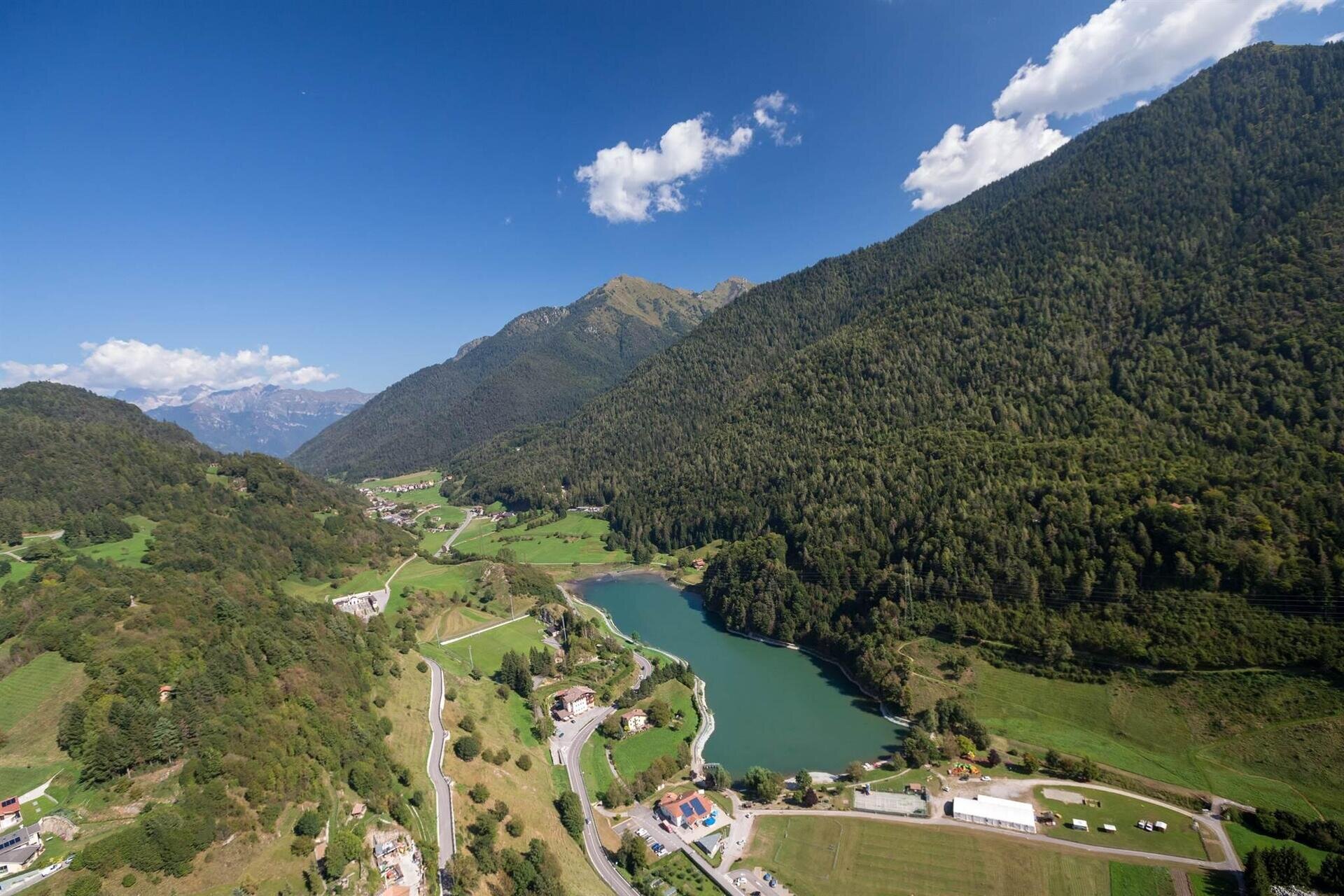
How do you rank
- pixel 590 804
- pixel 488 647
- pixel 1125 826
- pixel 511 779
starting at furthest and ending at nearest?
pixel 488 647 → pixel 511 779 → pixel 590 804 → pixel 1125 826

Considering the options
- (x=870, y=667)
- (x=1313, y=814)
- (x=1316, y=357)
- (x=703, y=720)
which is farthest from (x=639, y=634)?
(x=1316, y=357)

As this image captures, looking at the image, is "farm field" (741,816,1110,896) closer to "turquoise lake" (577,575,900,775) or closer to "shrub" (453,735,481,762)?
"turquoise lake" (577,575,900,775)

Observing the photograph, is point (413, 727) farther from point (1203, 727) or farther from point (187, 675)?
point (1203, 727)

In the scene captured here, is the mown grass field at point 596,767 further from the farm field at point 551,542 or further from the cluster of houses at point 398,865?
the farm field at point 551,542

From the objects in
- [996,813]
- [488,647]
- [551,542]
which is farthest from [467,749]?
[551,542]

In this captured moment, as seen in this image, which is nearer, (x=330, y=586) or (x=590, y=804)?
(x=590, y=804)

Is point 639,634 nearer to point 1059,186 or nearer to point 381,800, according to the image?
point 381,800
